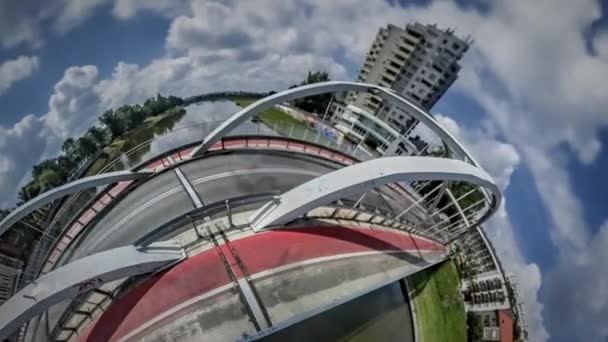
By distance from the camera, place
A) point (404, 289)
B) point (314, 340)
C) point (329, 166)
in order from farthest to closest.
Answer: point (329, 166) → point (404, 289) → point (314, 340)

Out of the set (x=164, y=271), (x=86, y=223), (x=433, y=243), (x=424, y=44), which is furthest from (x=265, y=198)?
(x=424, y=44)

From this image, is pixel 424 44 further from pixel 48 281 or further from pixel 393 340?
pixel 48 281

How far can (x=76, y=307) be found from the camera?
41.8ft

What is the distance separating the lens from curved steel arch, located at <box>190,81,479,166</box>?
18422 millimetres

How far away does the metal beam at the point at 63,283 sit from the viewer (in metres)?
10.5

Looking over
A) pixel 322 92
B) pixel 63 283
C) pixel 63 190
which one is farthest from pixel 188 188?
pixel 63 283

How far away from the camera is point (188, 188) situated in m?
19.2

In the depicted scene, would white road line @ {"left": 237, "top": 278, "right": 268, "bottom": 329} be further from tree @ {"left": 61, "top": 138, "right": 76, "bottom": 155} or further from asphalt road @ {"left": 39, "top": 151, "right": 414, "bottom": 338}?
tree @ {"left": 61, "top": 138, "right": 76, "bottom": 155}

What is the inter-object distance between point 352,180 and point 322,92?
30.7 ft

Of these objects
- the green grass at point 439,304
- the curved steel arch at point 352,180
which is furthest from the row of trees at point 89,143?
the green grass at point 439,304

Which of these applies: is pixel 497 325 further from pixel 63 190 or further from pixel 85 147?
pixel 85 147

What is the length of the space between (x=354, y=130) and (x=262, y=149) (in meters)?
9.27

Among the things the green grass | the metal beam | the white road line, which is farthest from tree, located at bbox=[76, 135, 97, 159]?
the green grass

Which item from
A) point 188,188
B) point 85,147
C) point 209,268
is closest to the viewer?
point 209,268
